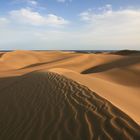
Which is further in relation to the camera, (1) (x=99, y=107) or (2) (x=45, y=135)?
(1) (x=99, y=107)

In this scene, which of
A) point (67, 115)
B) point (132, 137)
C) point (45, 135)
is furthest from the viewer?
point (67, 115)

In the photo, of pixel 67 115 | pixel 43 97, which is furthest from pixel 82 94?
pixel 67 115

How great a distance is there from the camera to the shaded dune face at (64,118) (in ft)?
14.8

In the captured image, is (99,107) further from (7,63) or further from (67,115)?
(7,63)

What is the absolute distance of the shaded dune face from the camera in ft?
14.8

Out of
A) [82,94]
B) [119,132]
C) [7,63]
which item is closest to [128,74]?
[82,94]

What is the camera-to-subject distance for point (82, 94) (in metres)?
7.54

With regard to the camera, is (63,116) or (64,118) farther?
(63,116)

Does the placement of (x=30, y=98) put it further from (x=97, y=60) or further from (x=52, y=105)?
(x=97, y=60)

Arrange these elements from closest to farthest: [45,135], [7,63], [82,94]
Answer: [45,135]
[82,94]
[7,63]

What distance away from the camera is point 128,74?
658 inches

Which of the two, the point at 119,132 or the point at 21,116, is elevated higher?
the point at 119,132

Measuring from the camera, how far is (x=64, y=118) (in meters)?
5.45

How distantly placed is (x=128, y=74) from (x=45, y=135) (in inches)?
505
